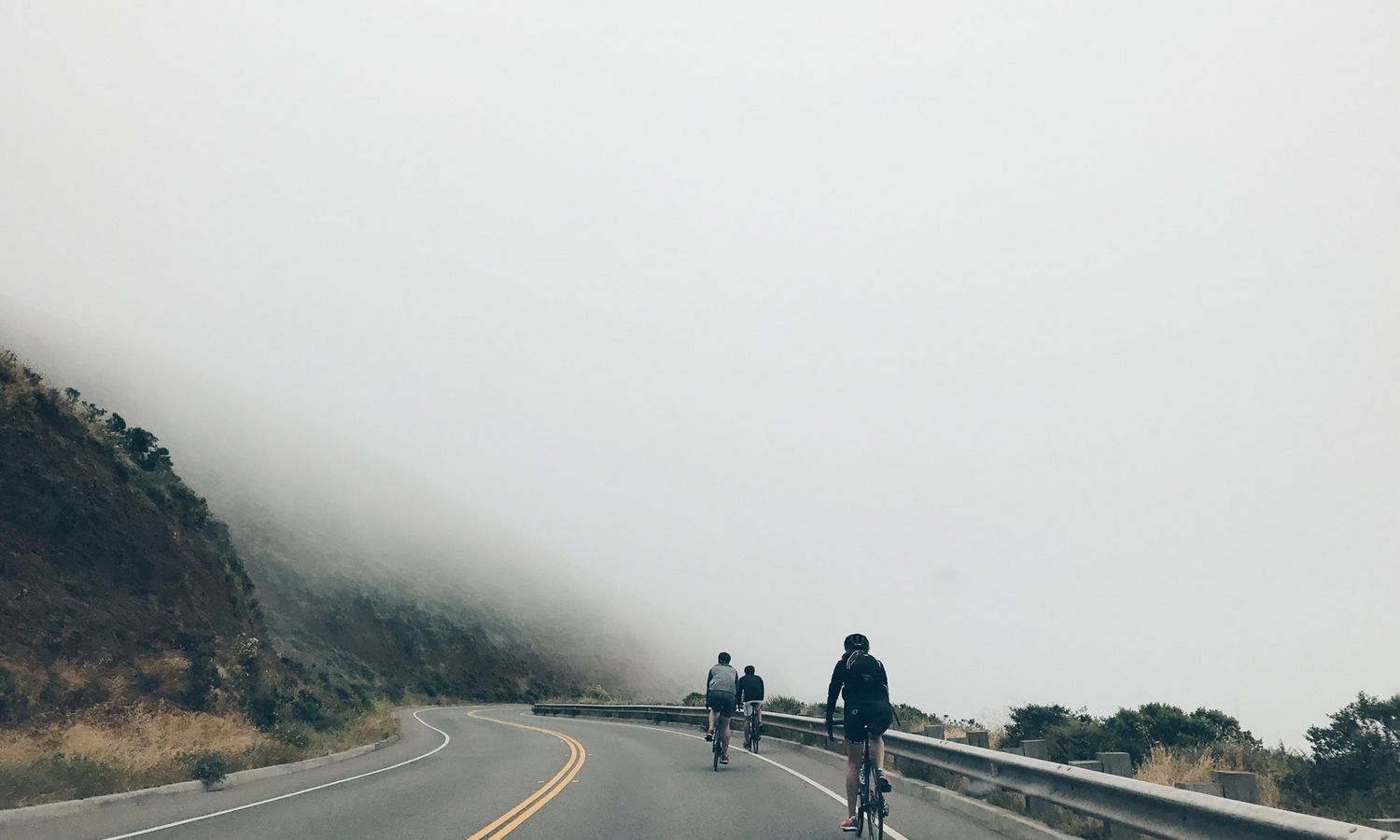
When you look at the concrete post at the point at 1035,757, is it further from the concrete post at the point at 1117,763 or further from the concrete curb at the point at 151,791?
the concrete curb at the point at 151,791

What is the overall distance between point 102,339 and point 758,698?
13620cm

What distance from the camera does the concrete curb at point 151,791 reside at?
10.7 meters

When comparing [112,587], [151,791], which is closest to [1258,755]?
[151,791]

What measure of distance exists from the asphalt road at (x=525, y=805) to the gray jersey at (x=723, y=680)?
1.44 metres

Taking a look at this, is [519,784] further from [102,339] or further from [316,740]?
[102,339]

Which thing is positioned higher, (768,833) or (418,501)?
(418,501)

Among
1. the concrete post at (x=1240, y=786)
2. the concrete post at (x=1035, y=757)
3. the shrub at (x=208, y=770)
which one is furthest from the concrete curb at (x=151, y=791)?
the concrete post at (x=1240, y=786)

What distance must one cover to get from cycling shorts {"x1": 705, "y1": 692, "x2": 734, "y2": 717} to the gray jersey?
0.37 ft

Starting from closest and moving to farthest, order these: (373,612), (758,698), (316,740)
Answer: (758,698), (316,740), (373,612)

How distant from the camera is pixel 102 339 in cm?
12500

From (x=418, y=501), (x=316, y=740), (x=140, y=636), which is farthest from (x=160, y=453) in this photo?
(x=418, y=501)

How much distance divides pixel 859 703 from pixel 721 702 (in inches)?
320

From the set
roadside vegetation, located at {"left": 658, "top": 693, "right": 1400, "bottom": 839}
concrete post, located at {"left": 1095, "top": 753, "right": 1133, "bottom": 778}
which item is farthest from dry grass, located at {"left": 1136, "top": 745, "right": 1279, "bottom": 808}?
Result: concrete post, located at {"left": 1095, "top": 753, "right": 1133, "bottom": 778}

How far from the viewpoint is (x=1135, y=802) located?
7105 millimetres
